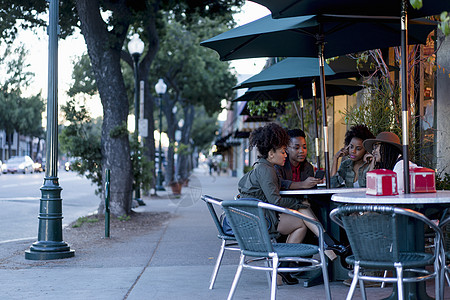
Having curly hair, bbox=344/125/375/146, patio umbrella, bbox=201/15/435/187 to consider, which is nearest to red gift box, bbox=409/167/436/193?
patio umbrella, bbox=201/15/435/187

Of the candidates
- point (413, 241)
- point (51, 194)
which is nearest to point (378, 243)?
point (413, 241)

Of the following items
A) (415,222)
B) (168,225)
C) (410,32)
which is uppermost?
(410,32)

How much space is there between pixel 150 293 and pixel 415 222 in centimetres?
268

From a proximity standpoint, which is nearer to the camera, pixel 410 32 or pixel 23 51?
pixel 410 32

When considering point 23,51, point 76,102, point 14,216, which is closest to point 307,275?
point 76,102

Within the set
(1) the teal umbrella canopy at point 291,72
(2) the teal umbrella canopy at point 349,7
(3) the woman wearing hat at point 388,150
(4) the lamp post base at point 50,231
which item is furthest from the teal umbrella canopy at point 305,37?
(4) the lamp post base at point 50,231

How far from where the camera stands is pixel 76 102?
1478 cm

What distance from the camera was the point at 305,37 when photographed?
7.50 metres

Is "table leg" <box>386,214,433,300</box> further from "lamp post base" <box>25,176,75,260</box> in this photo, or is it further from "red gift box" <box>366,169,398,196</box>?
"lamp post base" <box>25,176,75,260</box>

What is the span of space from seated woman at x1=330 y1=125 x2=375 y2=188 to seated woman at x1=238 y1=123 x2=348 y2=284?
4.54ft

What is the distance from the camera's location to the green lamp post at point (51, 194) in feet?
29.1

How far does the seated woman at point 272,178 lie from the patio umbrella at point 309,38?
0.87 metres

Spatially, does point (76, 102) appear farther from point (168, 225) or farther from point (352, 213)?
point (352, 213)

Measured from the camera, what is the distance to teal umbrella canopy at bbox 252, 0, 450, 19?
18.7ft
